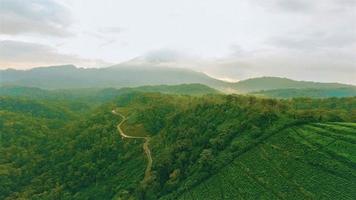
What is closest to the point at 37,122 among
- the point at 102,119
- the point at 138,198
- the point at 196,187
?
the point at 102,119

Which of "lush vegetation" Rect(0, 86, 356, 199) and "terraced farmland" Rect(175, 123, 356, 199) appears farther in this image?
"lush vegetation" Rect(0, 86, 356, 199)

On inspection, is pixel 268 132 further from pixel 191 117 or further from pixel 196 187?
pixel 191 117

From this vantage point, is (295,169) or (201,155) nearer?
(295,169)

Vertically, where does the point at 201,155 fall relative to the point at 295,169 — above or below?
below

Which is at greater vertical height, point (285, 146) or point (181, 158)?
point (285, 146)
